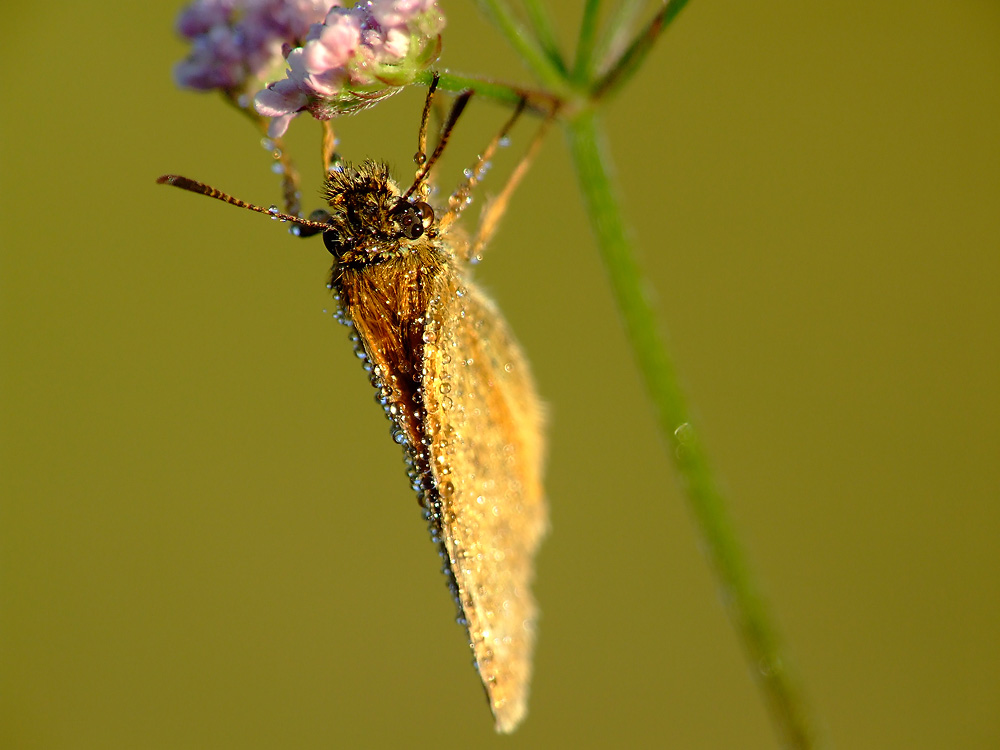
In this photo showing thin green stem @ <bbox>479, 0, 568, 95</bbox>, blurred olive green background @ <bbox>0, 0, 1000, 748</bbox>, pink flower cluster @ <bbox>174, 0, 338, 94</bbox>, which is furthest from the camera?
blurred olive green background @ <bbox>0, 0, 1000, 748</bbox>

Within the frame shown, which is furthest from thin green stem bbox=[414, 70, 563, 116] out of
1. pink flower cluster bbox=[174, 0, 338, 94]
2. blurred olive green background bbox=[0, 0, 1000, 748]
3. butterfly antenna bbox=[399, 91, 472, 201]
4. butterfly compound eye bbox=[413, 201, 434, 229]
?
blurred olive green background bbox=[0, 0, 1000, 748]

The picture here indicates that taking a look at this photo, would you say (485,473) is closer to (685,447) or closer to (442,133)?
(685,447)

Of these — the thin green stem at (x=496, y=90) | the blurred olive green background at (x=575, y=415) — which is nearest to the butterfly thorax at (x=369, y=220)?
the thin green stem at (x=496, y=90)

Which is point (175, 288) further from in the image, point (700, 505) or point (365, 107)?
point (700, 505)

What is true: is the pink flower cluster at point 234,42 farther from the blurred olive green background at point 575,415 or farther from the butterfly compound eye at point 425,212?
the blurred olive green background at point 575,415

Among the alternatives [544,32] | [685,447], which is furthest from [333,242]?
[685,447]

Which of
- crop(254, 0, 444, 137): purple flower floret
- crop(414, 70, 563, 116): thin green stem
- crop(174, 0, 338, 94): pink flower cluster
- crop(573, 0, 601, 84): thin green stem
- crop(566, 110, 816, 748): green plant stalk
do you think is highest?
crop(174, 0, 338, 94): pink flower cluster

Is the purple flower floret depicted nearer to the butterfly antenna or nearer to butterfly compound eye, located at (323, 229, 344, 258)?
the butterfly antenna

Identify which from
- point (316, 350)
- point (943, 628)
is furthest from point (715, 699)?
point (316, 350)
